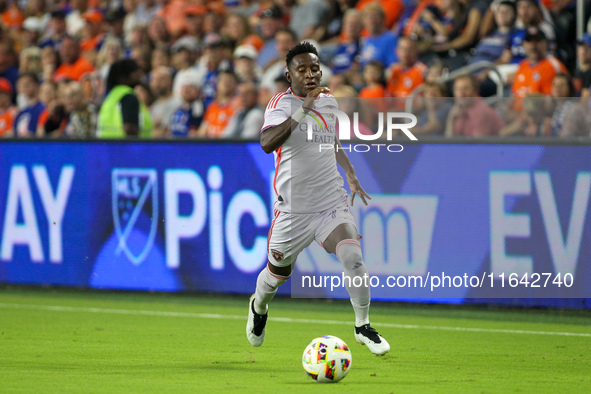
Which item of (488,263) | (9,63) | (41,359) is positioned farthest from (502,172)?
(9,63)

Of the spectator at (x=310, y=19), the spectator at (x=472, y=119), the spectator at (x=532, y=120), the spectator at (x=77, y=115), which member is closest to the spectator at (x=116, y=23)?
the spectator at (x=310, y=19)

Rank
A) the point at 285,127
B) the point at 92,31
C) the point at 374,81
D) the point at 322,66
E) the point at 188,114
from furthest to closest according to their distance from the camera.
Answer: the point at 92,31 < the point at 188,114 < the point at 322,66 < the point at 374,81 < the point at 285,127

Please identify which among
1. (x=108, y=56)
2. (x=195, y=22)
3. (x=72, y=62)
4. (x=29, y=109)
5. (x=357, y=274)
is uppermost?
(x=195, y=22)

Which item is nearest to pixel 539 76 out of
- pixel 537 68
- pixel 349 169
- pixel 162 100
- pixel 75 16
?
pixel 537 68

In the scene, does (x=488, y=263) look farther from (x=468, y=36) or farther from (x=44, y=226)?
(x=44, y=226)

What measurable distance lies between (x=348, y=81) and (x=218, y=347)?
18.6ft

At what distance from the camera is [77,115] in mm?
12227

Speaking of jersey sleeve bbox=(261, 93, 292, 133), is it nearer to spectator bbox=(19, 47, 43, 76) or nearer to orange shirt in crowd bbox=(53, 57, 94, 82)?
orange shirt in crowd bbox=(53, 57, 94, 82)

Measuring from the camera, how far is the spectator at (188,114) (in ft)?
44.6

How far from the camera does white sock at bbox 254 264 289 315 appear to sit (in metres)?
6.86

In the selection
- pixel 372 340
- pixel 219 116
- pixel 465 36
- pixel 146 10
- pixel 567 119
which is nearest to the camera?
pixel 372 340

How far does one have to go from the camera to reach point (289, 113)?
6.48 meters

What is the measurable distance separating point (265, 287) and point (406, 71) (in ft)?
20.1

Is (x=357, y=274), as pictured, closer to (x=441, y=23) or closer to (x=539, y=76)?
(x=539, y=76)
